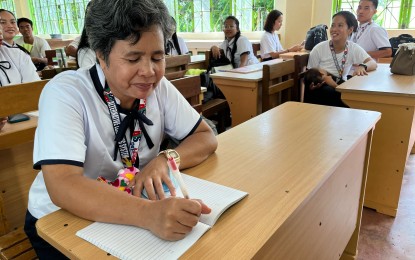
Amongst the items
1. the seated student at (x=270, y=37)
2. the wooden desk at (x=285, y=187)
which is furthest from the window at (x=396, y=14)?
the wooden desk at (x=285, y=187)

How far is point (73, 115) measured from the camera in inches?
31.8

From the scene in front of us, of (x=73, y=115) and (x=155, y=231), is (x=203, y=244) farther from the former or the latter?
(x=73, y=115)

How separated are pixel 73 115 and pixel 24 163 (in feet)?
3.17

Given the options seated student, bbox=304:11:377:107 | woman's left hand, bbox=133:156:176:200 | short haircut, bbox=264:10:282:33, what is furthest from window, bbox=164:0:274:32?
woman's left hand, bbox=133:156:176:200

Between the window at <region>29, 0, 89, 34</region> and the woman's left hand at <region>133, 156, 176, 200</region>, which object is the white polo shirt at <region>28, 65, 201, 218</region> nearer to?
the woman's left hand at <region>133, 156, 176, 200</region>

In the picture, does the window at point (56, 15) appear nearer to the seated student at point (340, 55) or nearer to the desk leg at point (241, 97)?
the desk leg at point (241, 97)

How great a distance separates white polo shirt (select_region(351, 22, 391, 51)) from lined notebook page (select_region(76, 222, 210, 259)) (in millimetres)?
3282

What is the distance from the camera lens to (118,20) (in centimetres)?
77

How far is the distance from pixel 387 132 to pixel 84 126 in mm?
1812

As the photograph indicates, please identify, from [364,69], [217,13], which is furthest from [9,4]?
[364,69]

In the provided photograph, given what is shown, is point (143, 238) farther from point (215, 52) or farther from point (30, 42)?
point (30, 42)

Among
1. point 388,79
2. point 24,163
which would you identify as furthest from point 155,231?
point 388,79

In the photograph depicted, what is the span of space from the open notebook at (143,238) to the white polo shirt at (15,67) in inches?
82.9

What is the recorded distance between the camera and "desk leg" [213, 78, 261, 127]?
2.70 m
